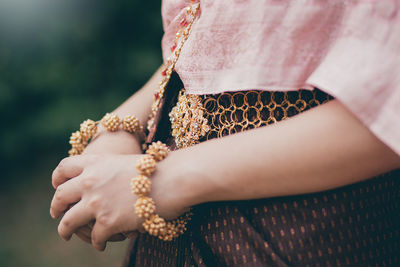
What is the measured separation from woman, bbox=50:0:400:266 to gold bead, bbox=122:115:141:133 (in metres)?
0.15

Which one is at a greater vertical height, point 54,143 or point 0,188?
point 54,143

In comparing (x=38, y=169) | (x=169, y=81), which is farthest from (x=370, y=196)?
(x=38, y=169)

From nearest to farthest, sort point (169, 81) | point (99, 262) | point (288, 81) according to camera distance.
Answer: point (288, 81) → point (169, 81) → point (99, 262)

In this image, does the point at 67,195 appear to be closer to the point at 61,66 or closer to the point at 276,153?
the point at 276,153

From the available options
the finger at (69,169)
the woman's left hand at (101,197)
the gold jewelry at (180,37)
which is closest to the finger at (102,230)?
the woman's left hand at (101,197)

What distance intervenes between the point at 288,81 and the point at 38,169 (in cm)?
242

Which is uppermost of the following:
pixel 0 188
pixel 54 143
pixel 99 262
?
pixel 54 143

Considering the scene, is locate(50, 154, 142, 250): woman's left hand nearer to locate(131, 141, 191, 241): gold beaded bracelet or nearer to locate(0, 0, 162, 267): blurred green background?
locate(131, 141, 191, 241): gold beaded bracelet

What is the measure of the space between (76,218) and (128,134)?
24 centimetres

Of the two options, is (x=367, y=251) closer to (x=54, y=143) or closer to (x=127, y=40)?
(x=127, y=40)

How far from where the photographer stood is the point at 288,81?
540mm

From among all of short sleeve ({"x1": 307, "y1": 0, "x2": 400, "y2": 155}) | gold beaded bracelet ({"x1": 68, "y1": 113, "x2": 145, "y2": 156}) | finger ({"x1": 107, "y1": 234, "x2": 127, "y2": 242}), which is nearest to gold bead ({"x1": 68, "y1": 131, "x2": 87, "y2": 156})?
gold beaded bracelet ({"x1": 68, "y1": 113, "x2": 145, "y2": 156})

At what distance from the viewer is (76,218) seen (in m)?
0.59

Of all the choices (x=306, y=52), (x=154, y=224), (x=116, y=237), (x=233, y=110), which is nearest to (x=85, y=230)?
(x=116, y=237)
